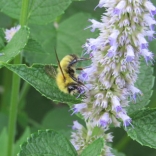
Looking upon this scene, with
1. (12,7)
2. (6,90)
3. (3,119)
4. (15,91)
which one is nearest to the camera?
(15,91)

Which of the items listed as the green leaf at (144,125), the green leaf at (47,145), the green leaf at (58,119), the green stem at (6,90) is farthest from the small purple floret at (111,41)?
the green stem at (6,90)

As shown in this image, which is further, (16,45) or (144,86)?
(144,86)

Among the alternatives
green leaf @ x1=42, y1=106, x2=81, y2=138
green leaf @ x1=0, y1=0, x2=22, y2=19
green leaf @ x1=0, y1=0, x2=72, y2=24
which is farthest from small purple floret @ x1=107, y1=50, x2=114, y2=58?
green leaf @ x1=42, y1=106, x2=81, y2=138

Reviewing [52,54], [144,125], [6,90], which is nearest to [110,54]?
[144,125]

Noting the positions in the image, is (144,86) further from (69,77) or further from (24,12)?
(24,12)

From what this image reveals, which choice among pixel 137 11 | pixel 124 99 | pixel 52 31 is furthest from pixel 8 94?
pixel 137 11

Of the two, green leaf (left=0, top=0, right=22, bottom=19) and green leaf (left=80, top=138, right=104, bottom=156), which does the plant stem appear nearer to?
green leaf (left=0, top=0, right=22, bottom=19)
